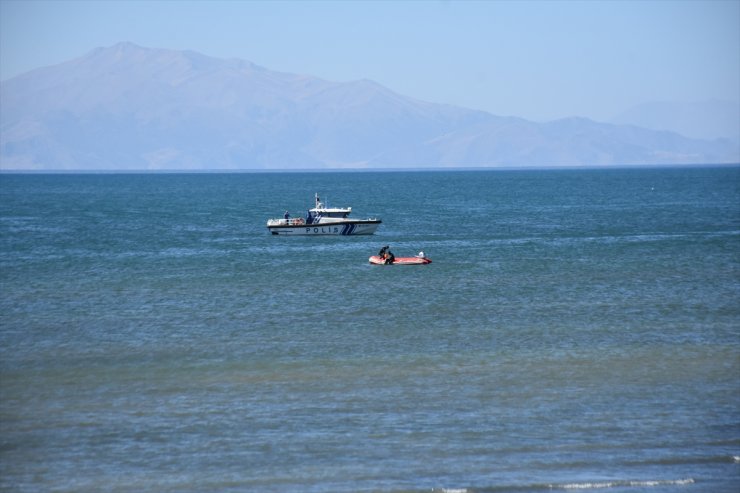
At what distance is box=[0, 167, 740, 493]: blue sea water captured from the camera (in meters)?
28.7

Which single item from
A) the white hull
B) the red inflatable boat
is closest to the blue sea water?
the red inflatable boat

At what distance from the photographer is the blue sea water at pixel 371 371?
2872 cm

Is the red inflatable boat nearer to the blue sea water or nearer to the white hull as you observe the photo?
the blue sea water

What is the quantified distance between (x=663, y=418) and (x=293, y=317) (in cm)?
2361

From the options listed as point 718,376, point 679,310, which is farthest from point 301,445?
point 679,310

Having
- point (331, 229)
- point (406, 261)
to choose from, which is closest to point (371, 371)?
point (406, 261)

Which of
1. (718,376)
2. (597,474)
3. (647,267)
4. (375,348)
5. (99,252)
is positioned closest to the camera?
(597,474)

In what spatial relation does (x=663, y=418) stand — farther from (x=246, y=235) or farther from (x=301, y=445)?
(x=246, y=235)

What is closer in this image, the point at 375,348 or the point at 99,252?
the point at 375,348

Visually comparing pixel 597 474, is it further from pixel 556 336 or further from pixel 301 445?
pixel 556 336

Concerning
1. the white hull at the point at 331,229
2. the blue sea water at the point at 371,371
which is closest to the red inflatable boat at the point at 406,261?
the blue sea water at the point at 371,371

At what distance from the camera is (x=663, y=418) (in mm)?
32906

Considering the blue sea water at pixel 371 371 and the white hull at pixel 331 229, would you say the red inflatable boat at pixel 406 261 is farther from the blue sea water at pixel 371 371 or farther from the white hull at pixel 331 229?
the white hull at pixel 331 229

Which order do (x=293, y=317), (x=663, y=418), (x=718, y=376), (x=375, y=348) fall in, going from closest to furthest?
(x=663, y=418) < (x=718, y=376) < (x=375, y=348) < (x=293, y=317)
